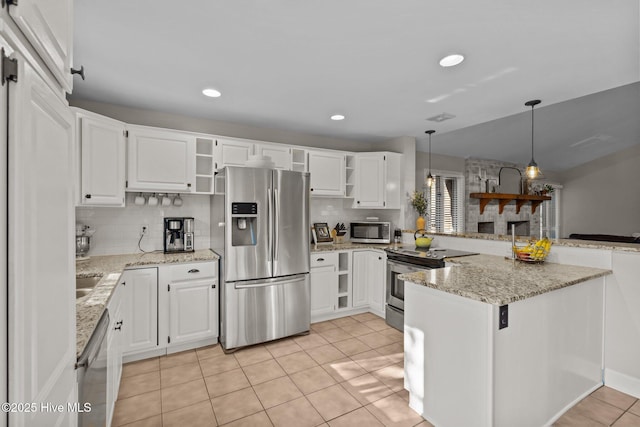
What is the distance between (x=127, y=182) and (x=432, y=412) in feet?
10.5

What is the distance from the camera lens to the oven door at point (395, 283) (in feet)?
11.4

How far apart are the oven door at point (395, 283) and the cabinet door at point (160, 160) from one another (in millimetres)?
2456

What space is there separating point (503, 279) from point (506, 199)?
513 cm

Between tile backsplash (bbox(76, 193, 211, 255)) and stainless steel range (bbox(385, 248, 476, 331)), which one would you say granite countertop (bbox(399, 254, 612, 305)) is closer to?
stainless steel range (bbox(385, 248, 476, 331))

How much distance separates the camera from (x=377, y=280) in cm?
395

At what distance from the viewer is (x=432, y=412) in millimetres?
1970

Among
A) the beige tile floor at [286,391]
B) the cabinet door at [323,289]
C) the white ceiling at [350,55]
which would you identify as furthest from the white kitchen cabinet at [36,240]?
the cabinet door at [323,289]

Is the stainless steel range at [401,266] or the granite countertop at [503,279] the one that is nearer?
the granite countertop at [503,279]

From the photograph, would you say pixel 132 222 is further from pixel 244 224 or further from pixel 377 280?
pixel 377 280

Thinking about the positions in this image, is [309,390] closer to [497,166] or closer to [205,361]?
[205,361]

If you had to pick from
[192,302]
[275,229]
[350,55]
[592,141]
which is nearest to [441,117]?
[350,55]

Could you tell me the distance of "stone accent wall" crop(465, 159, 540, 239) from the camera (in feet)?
20.0

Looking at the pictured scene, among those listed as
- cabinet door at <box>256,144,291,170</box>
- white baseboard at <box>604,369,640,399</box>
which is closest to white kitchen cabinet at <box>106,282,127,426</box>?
cabinet door at <box>256,144,291,170</box>

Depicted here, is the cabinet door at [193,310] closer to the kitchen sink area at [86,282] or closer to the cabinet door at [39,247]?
the kitchen sink area at [86,282]
